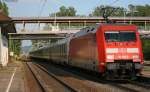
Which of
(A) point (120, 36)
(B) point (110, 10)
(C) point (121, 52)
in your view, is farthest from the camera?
(B) point (110, 10)

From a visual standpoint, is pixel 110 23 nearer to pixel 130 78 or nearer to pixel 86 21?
pixel 130 78

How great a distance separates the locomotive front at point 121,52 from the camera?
23.5 metres

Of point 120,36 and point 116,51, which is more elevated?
point 120,36

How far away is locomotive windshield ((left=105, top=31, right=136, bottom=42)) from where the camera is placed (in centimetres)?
2417

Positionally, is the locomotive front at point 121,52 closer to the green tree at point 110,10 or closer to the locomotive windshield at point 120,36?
the locomotive windshield at point 120,36

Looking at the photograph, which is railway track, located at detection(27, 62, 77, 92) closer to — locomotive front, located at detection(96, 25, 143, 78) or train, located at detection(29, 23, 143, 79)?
train, located at detection(29, 23, 143, 79)

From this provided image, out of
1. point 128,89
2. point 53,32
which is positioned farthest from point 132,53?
point 53,32

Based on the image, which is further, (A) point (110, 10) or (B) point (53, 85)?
(A) point (110, 10)

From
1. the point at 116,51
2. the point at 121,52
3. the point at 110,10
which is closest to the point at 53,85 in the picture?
the point at 116,51

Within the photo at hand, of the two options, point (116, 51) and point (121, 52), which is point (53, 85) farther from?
point (121, 52)

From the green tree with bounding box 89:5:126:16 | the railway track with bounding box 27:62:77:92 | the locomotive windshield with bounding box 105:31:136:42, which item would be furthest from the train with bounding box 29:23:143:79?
the green tree with bounding box 89:5:126:16

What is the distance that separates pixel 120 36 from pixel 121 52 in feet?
3.20

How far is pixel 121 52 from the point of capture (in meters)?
23.8

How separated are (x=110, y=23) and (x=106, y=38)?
4.63 feet
